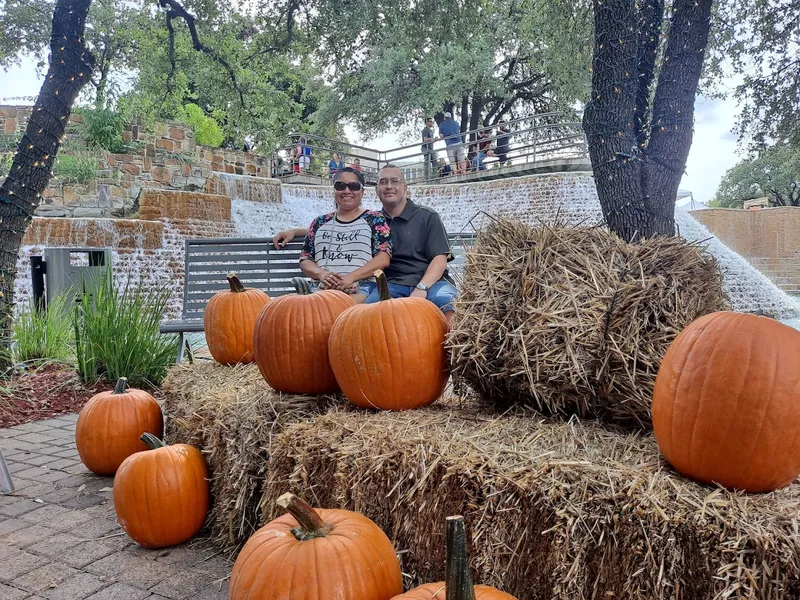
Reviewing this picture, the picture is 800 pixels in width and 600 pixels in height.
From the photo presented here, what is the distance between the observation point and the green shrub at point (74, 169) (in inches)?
474

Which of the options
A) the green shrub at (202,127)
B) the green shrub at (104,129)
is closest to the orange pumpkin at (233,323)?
the green shrub at (104,129)

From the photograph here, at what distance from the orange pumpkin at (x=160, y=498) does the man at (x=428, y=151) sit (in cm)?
2099

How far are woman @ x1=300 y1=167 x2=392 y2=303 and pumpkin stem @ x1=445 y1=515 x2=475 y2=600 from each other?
8.38 feet

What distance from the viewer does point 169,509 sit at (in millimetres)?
2379

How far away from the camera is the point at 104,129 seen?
42.8 feet

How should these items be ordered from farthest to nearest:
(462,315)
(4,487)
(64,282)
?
(64,282)
(4,487)
(462,315)

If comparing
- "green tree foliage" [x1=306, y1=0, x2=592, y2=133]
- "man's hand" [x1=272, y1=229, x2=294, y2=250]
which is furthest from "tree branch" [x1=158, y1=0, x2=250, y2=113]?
"man's hand" [x1=272, y1=229, x2=294, y2=250]

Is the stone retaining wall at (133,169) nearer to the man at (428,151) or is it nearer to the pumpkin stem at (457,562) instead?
the man at (428,151)

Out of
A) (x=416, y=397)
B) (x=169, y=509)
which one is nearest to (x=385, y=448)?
(x=416, y=397)

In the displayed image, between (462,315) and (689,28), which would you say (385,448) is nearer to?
(462,315)

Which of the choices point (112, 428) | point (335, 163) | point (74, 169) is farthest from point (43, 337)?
point (335, 163)

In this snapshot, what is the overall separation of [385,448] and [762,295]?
15004 mm

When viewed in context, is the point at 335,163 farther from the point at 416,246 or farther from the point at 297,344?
the point at 297,344

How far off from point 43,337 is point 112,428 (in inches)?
144
